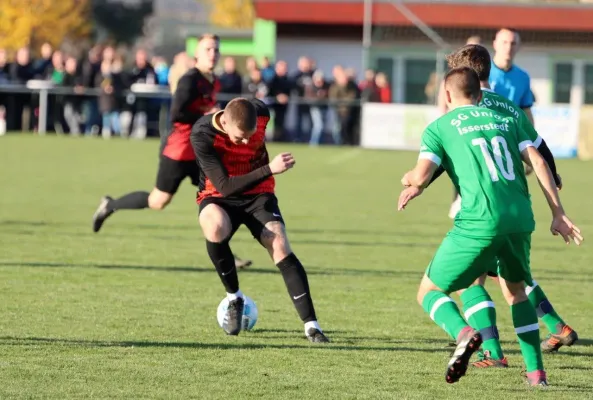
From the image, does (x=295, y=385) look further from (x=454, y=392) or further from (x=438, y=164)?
(x=438, y=164)

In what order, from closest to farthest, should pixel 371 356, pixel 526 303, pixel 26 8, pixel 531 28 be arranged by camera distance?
pixel 526 303
pixel 371 356
pixel 531 28
pixel 26 8

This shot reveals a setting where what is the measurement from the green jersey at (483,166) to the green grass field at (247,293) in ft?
2.76

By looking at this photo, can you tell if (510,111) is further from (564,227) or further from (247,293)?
(247,293)

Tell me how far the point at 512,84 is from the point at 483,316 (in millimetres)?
3029

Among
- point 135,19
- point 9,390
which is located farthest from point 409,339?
point 135,19

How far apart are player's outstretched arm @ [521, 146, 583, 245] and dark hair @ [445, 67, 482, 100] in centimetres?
37

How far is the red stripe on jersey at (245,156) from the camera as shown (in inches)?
293

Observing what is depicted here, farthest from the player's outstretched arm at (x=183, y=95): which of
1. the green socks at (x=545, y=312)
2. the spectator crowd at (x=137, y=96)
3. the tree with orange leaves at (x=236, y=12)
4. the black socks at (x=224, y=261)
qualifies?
the tree with orange leaves at (x=236, y=12)

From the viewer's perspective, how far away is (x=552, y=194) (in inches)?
232

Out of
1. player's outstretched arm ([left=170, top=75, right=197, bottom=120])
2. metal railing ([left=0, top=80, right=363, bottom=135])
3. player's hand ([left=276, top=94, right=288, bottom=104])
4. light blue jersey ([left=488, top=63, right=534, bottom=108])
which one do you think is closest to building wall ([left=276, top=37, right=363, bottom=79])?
metal railing ([left=0, top=80, right=363, bottom=135])

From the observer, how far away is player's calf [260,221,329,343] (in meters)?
7.27

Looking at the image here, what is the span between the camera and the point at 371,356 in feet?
22.4

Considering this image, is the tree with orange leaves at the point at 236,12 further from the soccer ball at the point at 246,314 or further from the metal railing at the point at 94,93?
the soccer ball at the point at 246,314

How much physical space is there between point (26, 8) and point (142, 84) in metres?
24.5
